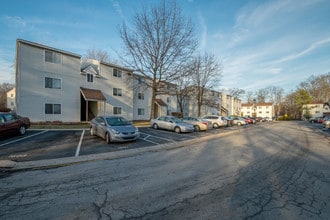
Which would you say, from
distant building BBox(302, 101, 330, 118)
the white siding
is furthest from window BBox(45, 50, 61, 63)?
distant building BBox(302, 101, 330, 118)

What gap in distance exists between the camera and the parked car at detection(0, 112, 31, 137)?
31.6 feet

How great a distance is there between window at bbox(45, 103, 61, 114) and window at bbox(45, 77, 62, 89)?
7.23ft

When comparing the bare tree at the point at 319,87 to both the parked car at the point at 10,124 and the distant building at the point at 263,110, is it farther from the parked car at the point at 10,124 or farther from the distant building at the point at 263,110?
the parked car at the point at 10,124

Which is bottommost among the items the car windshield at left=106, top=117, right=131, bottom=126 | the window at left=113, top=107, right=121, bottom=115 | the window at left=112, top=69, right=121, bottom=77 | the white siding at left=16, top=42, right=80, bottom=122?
the car windshield at left=106, top=117, right=131, bottom=126

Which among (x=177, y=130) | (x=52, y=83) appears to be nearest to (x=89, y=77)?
(x=52, y=83)

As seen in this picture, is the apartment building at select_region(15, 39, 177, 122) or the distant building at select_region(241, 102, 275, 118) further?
the distant building at select_region(241, 102, 275, 118)

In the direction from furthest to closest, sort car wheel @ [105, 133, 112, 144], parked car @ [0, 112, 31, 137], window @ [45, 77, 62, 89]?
window @ [45, 77, 62, 89] < parked car @ [0, 112, 31, 137] < car wheel @ [105, 133, 112, 144]

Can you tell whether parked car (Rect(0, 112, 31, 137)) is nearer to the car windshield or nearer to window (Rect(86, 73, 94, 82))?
the car windshield

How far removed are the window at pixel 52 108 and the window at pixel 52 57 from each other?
5.27m

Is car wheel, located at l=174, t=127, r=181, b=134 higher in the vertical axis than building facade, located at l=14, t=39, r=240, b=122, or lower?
lower

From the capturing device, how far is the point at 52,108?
65.7 ft

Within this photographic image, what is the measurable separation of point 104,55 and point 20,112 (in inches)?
1212

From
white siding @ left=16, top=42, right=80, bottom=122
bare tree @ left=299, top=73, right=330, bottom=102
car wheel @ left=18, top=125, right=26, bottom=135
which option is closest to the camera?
car wheel @ left=18, top=125, right=26, bottom=135

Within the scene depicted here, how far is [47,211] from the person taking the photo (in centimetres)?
301
